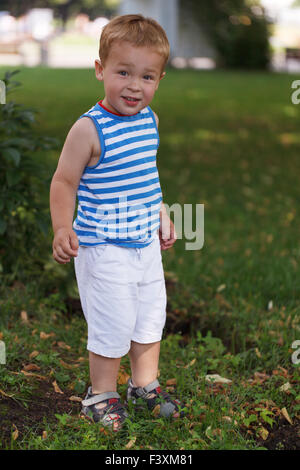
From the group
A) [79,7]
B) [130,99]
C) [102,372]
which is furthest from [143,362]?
[79,7]

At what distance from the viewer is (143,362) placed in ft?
8.57

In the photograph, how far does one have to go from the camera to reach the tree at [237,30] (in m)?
22.5

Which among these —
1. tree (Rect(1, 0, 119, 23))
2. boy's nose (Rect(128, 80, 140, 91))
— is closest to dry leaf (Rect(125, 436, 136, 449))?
boy's nose (Rect(128, 80, 140, 91))

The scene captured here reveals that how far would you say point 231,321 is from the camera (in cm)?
352

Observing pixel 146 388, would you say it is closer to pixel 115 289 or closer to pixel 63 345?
pixel 115 289

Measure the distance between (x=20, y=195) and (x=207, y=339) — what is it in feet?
4.04

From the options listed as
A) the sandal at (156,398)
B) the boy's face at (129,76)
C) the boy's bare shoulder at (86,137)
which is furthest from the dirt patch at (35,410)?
the boy's face at (129,76)

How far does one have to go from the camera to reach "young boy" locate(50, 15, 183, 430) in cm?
228

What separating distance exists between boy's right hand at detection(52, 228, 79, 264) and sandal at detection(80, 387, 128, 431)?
24.2 inches

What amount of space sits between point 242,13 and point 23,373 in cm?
2206

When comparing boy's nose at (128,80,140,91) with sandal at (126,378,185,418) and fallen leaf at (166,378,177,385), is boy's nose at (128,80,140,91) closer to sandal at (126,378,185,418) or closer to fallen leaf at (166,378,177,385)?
sandal at (126,378,185,418)

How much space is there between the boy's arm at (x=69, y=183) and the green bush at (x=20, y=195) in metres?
0.94

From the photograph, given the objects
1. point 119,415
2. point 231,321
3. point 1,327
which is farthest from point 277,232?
point 119,415
